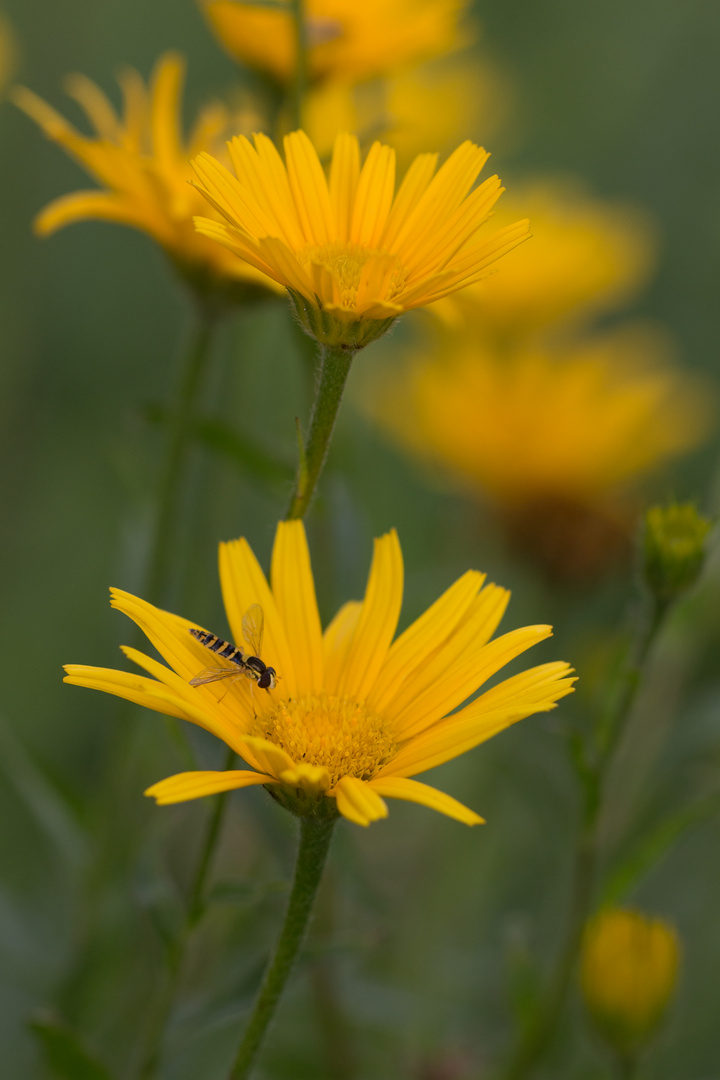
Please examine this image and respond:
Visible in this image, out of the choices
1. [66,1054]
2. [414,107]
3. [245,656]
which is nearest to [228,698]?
[245,656]

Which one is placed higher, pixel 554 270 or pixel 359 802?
pixel 554 270

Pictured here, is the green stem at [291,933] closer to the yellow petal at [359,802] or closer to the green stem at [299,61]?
the yellow petal at [359,802]

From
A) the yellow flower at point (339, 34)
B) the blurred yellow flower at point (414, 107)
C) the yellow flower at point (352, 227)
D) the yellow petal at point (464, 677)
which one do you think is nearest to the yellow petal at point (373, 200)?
the yellow flower at point (352, 227)

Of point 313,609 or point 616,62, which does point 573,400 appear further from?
point 616,62

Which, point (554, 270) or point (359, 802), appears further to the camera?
point (554, 270)

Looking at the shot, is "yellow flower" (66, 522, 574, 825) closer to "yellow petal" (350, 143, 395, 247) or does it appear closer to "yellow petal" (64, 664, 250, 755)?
"yellow petal" (64, 664, 250, 755)

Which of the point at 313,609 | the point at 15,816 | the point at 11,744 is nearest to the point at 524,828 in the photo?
the point at 15,816

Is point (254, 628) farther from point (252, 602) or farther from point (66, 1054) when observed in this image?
point (66, 1054)
